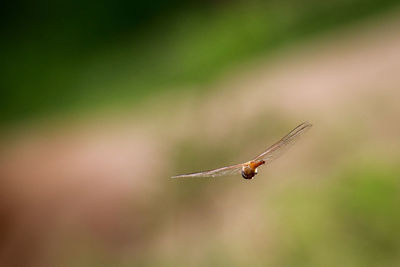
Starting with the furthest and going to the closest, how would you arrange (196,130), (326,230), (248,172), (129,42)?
(129,42)
(196,130)
(326,230)
(248,172)

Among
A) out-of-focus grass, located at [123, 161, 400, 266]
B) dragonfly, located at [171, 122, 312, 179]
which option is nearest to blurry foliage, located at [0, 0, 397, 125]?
out-of-focus grass, located at [123, 161, 400, 266]

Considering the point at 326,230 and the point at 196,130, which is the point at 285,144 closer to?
the point at 326,230

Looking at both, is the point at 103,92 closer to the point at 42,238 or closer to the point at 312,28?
the point at 312,28

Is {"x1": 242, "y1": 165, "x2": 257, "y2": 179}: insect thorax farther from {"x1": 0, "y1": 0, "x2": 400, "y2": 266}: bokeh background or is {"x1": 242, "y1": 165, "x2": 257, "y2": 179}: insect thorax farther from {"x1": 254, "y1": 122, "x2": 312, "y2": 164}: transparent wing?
{"x1": 0, "y1": 0, "x2": 400, "y2": 266}: bokeh background

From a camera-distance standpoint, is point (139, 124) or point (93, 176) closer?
point (93, 176)

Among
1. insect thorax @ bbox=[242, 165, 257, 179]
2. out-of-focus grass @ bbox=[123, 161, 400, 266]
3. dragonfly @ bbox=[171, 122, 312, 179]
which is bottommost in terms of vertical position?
Result: out-of-focus grass @ bbox=[123, 161, 400, 266]

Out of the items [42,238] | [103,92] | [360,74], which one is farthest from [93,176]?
[360,74]

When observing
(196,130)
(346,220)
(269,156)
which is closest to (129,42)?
(196,130)
